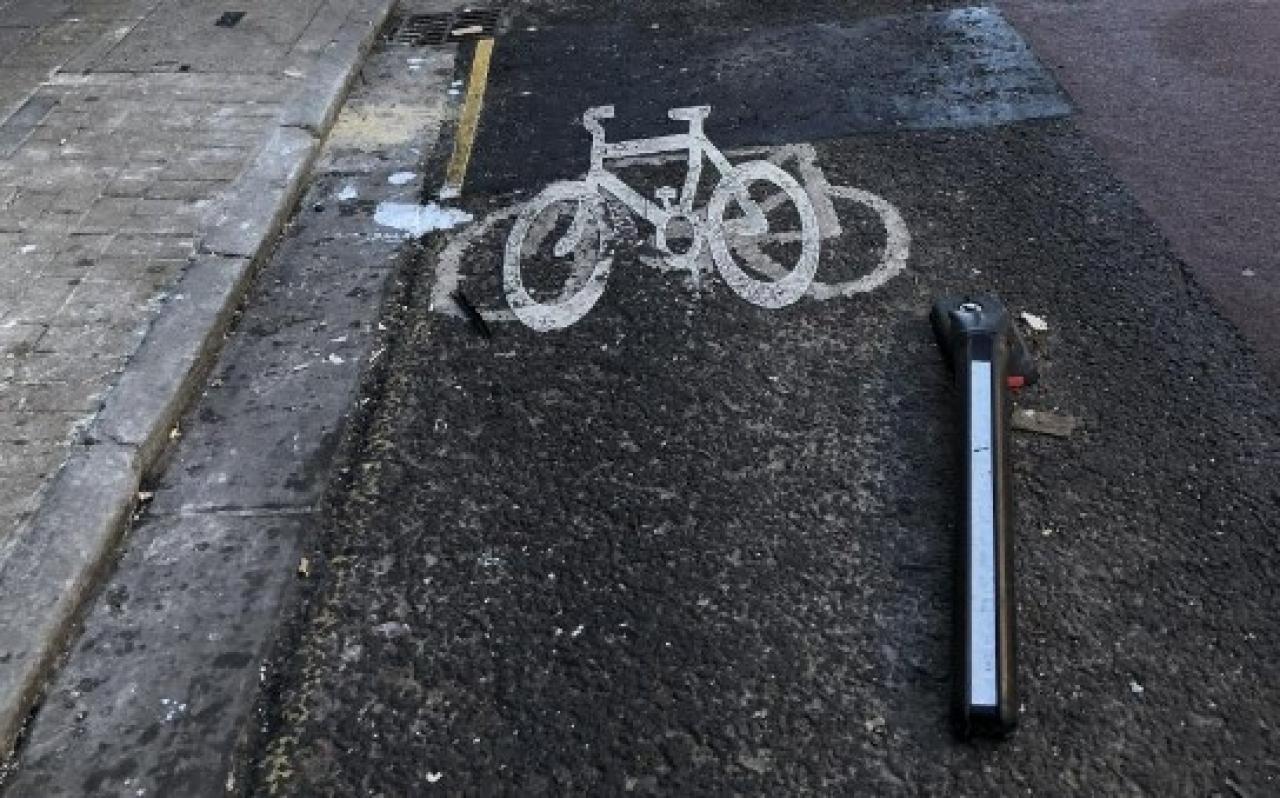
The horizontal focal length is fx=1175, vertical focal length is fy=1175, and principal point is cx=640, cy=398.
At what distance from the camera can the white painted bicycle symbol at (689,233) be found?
4.84 metres

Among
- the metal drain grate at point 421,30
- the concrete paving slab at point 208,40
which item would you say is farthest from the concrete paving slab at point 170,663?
the metal drain grate at point 421,30

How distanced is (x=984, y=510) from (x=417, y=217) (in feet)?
10.3

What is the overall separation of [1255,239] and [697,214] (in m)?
2.37

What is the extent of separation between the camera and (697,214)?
537 centimetres

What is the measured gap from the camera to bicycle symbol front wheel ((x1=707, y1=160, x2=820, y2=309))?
4.84 metres

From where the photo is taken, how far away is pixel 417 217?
553 centimetres

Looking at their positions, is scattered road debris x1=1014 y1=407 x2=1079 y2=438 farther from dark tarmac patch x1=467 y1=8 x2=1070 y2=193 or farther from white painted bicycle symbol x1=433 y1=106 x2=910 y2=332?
dark tarmac patch x1=467 y1=8 x2=1070 y2=193

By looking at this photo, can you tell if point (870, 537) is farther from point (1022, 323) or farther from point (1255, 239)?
point (1255, 239)

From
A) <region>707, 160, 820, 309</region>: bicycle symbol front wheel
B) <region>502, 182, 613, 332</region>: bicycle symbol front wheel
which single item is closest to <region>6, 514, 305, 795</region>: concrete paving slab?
<region>502, 182, 613, 332</region>: bicycle symbol front wheel

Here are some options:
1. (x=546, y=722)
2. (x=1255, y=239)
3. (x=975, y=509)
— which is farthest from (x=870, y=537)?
(x=1255, y=239)

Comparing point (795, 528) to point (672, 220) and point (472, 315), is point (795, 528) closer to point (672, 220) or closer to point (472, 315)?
point (472, 315)

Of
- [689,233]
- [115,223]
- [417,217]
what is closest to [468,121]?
[417,217]

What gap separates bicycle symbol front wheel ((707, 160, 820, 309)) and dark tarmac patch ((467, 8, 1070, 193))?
45 cm

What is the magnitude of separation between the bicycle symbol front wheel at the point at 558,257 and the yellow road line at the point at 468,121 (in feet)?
1.62
